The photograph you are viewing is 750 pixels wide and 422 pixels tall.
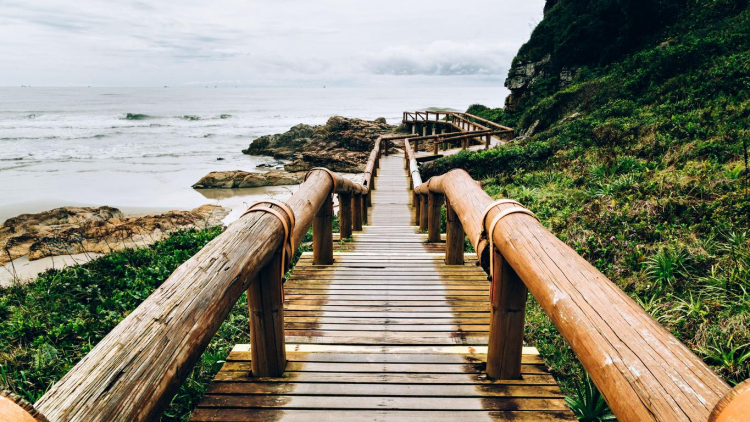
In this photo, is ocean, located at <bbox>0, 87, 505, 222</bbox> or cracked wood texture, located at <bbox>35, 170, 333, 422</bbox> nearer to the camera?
cracked wood texture, located at <bbox>35, 170, 333, 422</bbox>

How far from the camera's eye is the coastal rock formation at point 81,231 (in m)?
8.17

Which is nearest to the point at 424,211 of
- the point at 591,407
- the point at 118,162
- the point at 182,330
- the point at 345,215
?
the point at 345,215

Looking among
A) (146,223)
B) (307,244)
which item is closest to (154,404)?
(307,244)

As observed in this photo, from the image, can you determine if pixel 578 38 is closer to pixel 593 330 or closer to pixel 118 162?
pixel 593 330

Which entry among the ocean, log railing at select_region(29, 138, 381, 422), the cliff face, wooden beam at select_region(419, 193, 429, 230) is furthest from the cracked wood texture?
the cliff face

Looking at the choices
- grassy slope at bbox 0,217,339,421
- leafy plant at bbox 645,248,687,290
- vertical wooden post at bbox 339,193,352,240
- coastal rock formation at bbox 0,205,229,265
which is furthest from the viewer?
coastal rock formation at bbox 0,205,229,265

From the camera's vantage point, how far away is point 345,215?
565cm

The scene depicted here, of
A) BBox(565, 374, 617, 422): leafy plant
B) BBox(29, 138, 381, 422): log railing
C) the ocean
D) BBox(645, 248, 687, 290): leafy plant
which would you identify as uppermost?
BBox(29, 138, 381, 422): log railing

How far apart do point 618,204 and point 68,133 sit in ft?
144

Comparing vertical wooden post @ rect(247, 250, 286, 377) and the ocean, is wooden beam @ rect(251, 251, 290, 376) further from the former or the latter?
the ocean

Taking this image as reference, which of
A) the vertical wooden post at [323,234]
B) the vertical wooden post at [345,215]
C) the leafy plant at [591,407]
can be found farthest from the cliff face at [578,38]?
the leafy plant at [591,407]

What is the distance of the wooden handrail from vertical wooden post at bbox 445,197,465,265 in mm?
2031

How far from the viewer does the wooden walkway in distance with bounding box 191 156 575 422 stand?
75.3 inches

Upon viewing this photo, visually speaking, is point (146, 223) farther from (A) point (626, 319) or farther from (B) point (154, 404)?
(A) point (626, 319)
